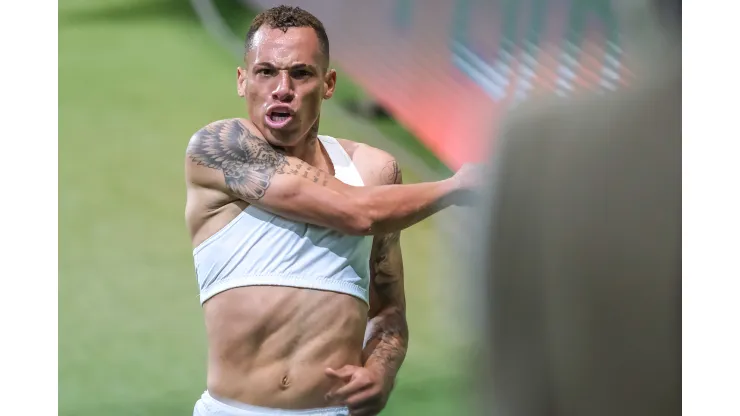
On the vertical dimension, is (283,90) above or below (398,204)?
above

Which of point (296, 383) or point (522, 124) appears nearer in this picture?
point (296, 383)

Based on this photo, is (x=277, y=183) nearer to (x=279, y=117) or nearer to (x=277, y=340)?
(x=279, y=117)

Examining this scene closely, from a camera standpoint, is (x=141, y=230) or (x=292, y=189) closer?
(x=292, y=189)

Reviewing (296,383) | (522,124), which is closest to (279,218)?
(296,383)

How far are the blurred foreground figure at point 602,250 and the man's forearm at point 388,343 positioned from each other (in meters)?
0.23

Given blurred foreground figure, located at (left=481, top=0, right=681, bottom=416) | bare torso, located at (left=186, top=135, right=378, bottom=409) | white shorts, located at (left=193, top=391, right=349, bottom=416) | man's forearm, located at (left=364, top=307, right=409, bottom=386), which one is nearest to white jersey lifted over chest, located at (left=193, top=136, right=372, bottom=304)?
bare torso, located at (left=186, top=135, right=378, bottom=409)

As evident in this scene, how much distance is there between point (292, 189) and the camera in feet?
6.81

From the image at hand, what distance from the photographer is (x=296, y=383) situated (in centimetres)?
210

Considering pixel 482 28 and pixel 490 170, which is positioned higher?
pixel 482 28

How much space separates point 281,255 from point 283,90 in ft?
1.27

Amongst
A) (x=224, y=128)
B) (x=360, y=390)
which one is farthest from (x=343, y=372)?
(x=224, y=128)

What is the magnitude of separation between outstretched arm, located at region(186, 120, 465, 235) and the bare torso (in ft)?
0.19
